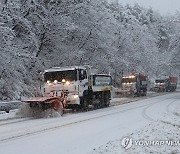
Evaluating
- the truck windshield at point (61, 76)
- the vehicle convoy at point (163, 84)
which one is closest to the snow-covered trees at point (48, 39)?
the truck windshield at point (61, 76)

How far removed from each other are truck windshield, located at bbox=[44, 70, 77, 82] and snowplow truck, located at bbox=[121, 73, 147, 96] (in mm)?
21231

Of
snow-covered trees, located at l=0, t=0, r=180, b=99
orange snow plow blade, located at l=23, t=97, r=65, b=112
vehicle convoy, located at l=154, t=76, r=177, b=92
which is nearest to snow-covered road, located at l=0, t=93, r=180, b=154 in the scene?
orange snow plow blade, located at l=23, t=97, r=65, b=112

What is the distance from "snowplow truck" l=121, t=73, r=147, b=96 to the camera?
150 ft

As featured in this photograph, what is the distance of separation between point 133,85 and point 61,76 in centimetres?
2187

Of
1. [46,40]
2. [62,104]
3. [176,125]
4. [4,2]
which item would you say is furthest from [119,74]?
[176,125]

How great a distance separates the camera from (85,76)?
26.1m

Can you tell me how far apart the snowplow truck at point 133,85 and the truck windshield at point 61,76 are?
21231mm

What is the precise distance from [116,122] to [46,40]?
21.3 metres

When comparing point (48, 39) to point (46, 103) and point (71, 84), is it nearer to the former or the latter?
point (71, 84)

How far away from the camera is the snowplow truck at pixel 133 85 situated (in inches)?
1797

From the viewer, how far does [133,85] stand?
1805 inches

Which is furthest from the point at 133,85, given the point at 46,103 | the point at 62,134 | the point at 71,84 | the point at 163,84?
the point at 62,134

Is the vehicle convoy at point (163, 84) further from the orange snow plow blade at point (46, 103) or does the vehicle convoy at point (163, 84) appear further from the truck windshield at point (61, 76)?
the orange snow plow blade at point (46, 103)

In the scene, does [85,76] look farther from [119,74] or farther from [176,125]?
[119,74]
